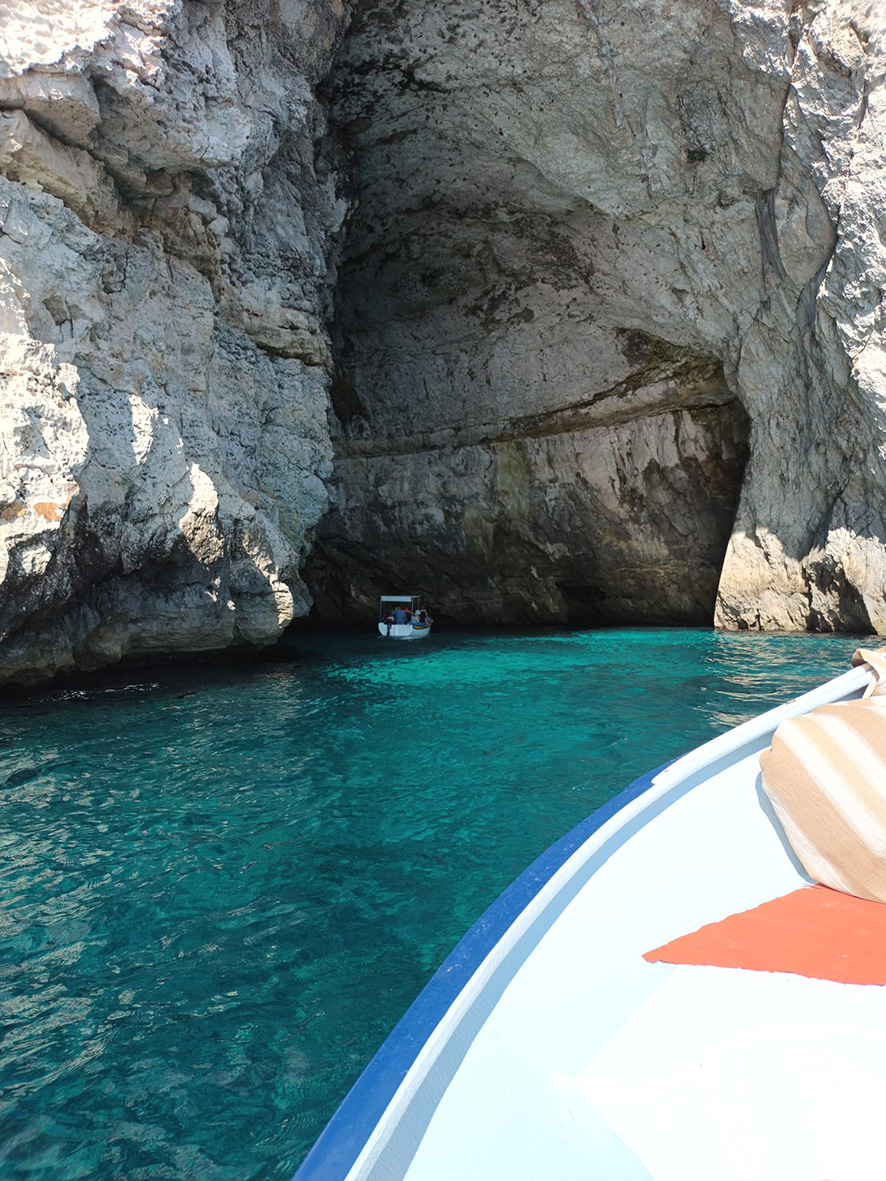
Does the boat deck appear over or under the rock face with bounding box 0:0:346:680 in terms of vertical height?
under

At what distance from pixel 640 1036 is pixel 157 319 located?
10.8 metres

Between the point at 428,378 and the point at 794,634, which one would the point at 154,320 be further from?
the point at 794,634

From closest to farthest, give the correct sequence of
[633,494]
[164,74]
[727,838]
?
[727,838] < [164,74] < [633,494]

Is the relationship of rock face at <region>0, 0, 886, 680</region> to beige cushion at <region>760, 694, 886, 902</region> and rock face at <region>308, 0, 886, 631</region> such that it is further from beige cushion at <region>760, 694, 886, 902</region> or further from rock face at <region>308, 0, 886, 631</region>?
beige cushion at <region>760, 694, 886, 902</region>

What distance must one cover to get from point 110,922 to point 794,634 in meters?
13.1

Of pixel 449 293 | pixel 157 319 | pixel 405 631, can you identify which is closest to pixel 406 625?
pixel 405 631

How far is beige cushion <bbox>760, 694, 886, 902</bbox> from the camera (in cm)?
238

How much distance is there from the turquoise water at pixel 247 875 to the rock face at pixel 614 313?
6760 mm

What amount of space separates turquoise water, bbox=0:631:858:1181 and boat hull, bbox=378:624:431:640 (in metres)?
7.88

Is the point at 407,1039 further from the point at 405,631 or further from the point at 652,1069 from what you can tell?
the point at 405,631

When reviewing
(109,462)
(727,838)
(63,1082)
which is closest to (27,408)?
(109,462)

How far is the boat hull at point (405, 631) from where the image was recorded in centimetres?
1742

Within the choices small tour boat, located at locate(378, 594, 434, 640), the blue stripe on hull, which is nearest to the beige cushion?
the blue stripe on hull

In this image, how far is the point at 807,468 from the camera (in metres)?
14.1
